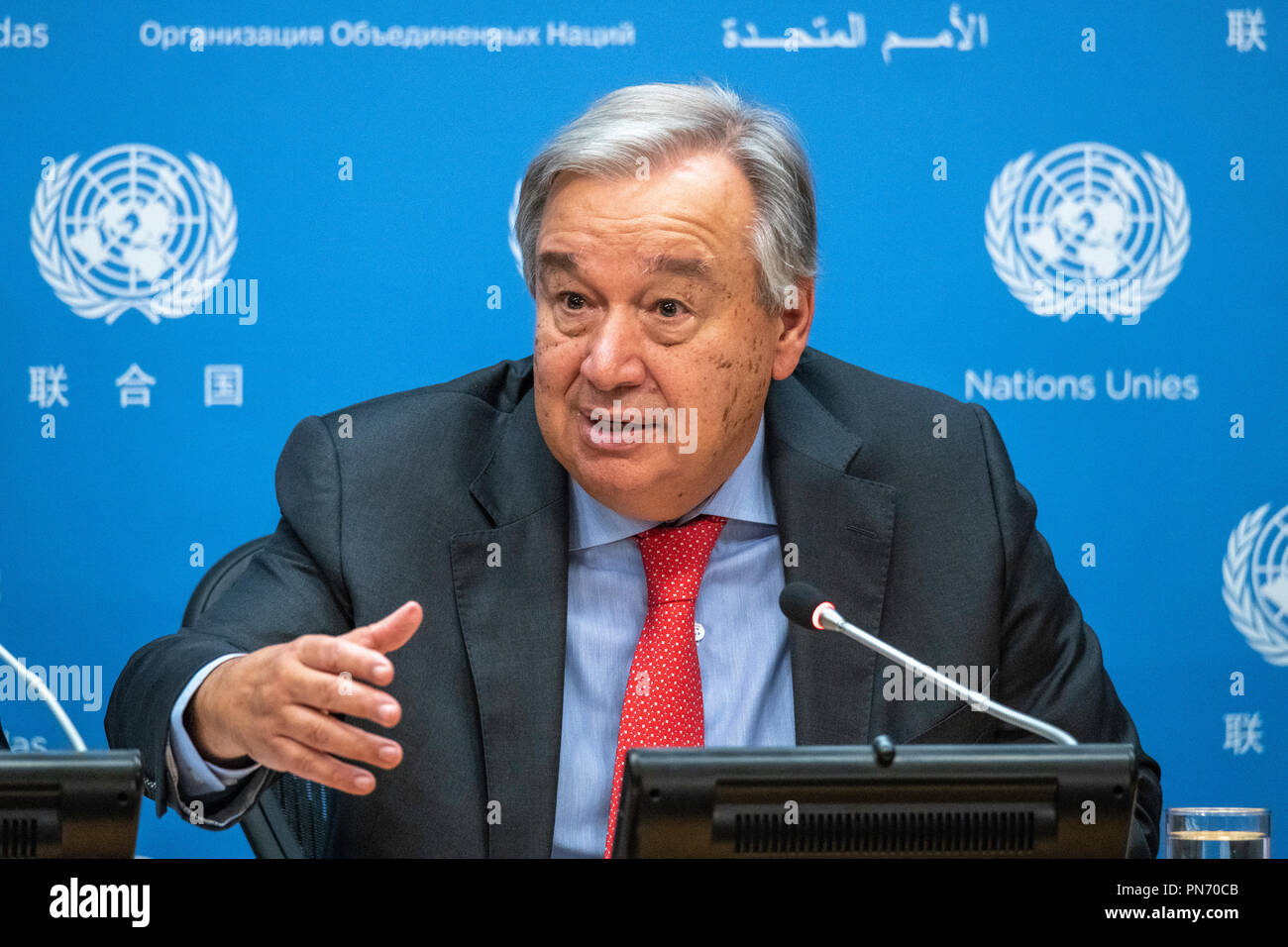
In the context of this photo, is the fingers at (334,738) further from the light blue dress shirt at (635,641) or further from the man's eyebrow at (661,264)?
the man's eyebrow at (661,264)

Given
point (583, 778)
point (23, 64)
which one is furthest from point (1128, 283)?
point (23, 64)

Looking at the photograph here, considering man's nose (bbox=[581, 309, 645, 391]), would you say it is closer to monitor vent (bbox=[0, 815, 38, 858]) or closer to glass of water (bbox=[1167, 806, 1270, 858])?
glass of water (bbox=[1167, 806, 1270, 858])

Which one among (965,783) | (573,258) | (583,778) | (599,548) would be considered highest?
(573,258)

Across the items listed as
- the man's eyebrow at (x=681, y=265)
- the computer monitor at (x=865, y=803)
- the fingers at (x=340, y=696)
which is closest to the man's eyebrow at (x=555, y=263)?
the man's eyebrow at (x=681, y=265)

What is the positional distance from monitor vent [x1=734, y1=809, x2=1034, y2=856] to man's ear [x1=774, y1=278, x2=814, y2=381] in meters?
1.10

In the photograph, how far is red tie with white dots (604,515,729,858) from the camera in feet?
6.07

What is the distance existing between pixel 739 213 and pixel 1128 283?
1157 millimetres

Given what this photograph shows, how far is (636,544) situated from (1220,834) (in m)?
0.85

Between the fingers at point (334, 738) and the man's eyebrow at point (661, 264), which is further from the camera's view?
Result: the man's eyebrow at point (661, 264)

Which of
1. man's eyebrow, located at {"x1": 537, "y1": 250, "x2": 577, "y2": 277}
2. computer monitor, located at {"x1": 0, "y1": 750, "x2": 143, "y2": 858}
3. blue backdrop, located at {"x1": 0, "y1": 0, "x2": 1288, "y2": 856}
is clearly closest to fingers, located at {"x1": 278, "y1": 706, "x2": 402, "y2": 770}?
computer monitor, located at {"x1": 0, "y1": 750, "x2": 143, "y2": 858}

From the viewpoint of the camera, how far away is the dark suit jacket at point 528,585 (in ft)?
6.05

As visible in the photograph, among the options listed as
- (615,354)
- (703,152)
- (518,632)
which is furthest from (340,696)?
(703,152)
